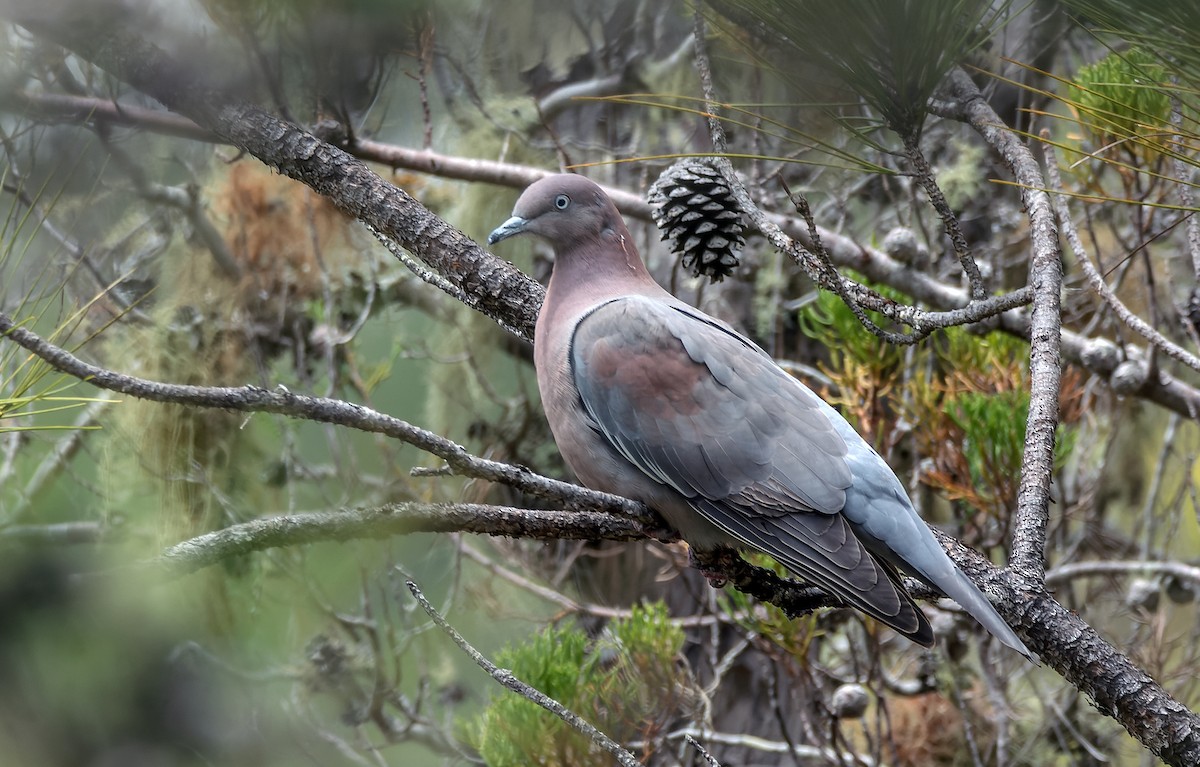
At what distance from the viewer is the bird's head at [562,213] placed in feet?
6.54

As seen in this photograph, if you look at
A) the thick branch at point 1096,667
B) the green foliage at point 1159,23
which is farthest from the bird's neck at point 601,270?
the green foliage at point 1159,23

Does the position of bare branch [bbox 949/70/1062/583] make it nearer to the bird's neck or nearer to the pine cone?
the pine cone

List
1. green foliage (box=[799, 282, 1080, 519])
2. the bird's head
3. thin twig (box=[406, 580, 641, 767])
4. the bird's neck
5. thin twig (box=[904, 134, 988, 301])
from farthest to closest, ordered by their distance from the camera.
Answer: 1. green foliage (box=[799, 282, 1080, 519])
2. the bird's head
3. the bird's neck
4. thin twig (box=[904, 134, 988, 301])
5. thin twig (box=[406, 580, 641, 767])

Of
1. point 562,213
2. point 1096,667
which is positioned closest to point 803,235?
point 562,213

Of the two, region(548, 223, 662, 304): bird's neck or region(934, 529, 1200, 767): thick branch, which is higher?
region(548, 223, 662, 304): bird's neck

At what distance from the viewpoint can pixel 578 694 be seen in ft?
6.45

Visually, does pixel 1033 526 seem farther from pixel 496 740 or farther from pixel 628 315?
pixel 496 740

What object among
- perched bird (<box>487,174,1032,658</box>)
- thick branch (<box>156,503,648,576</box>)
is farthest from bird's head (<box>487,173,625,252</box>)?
thick branch (<box>156,503,648,576</box>)

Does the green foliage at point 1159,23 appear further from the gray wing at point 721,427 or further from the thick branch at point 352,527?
the thick branch at point 352,527

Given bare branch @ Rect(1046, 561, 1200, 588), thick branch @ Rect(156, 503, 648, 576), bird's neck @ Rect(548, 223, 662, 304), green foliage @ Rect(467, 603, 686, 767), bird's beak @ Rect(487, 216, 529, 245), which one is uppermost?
bird's beak @ Rect(487, 216, 529, 245)

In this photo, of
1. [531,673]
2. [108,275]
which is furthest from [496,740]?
[108,275]

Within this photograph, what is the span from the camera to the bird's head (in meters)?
1.99

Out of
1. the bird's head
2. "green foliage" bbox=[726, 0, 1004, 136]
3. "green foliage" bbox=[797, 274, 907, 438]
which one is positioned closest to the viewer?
"green foliage" bbox=[726, 0, 1004, 136]

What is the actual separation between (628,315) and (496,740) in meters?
0.84
